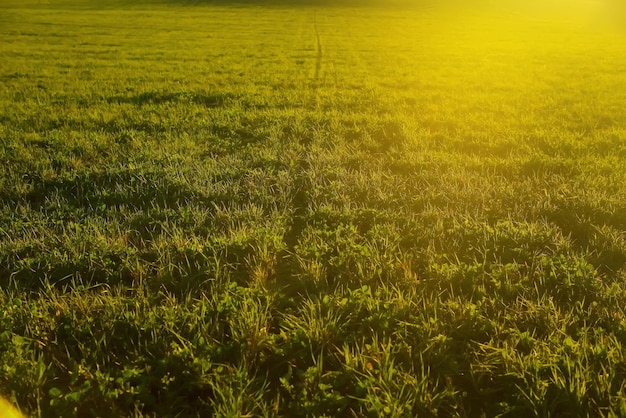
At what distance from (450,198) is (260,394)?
11.7ft

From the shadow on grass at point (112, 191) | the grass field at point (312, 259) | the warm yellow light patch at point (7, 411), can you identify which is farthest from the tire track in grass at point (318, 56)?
the warm yellow light patch at point (7, 411)

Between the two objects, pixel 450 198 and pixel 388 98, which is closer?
pixel 450 198

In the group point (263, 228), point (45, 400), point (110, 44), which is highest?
point (110, 44)

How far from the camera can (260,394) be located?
271 centimetres

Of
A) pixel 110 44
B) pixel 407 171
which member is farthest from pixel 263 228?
pixel 110 44

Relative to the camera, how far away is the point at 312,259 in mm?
4105

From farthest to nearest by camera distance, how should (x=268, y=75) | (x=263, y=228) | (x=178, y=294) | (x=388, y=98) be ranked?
1. (x=268, y=75)
2. (x=388, y=98)
3. (x=263, y=228)
4. (x=178, y=294)

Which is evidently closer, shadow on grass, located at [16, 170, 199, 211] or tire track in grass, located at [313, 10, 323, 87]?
shadow on grass, located at [16, 170, 199, 211]

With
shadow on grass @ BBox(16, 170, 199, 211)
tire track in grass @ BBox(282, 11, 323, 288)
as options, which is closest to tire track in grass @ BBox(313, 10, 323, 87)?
tire track in grass @ BBox(282, 11, 323, 288)

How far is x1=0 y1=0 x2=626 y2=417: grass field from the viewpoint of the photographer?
277cm

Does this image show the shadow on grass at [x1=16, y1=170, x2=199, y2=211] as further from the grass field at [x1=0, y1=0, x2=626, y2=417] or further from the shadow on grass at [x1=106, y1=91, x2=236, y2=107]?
the shadow on grass at [x1=106, y1=91, x2=236, y2=107]

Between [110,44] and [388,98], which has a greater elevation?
[110,44]

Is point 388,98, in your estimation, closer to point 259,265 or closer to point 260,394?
point 259,265

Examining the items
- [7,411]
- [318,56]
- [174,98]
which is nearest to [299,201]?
[7,411]
